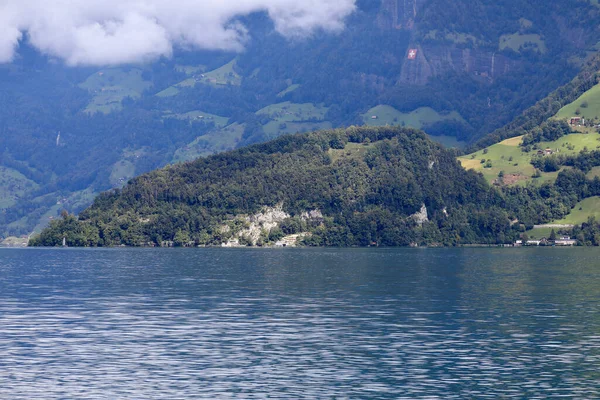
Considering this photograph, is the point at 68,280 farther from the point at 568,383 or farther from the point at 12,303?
the point at 568,383

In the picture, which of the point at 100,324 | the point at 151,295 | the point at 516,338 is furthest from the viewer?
the point at 151,295

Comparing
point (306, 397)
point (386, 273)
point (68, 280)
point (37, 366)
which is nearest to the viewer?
point (306, 397)

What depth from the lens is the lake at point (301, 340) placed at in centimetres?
6259

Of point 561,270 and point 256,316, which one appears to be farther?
point 561,270

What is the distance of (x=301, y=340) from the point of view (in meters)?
81.4

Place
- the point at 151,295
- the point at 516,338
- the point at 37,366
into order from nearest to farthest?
the point at 37,366 < the point at 516,338 < the point at 151,295

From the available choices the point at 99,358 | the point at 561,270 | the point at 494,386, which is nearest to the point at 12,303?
the point at 99,358

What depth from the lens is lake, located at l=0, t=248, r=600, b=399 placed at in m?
62.6

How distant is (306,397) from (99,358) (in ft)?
67.2

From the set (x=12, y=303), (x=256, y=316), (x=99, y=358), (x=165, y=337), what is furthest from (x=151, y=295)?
(x=99, y=358)

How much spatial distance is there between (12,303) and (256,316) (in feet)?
111

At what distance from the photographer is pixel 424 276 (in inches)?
6363

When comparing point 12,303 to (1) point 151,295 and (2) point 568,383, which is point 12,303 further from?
(2) point 568,383

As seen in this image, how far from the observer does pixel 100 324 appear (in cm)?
9275
